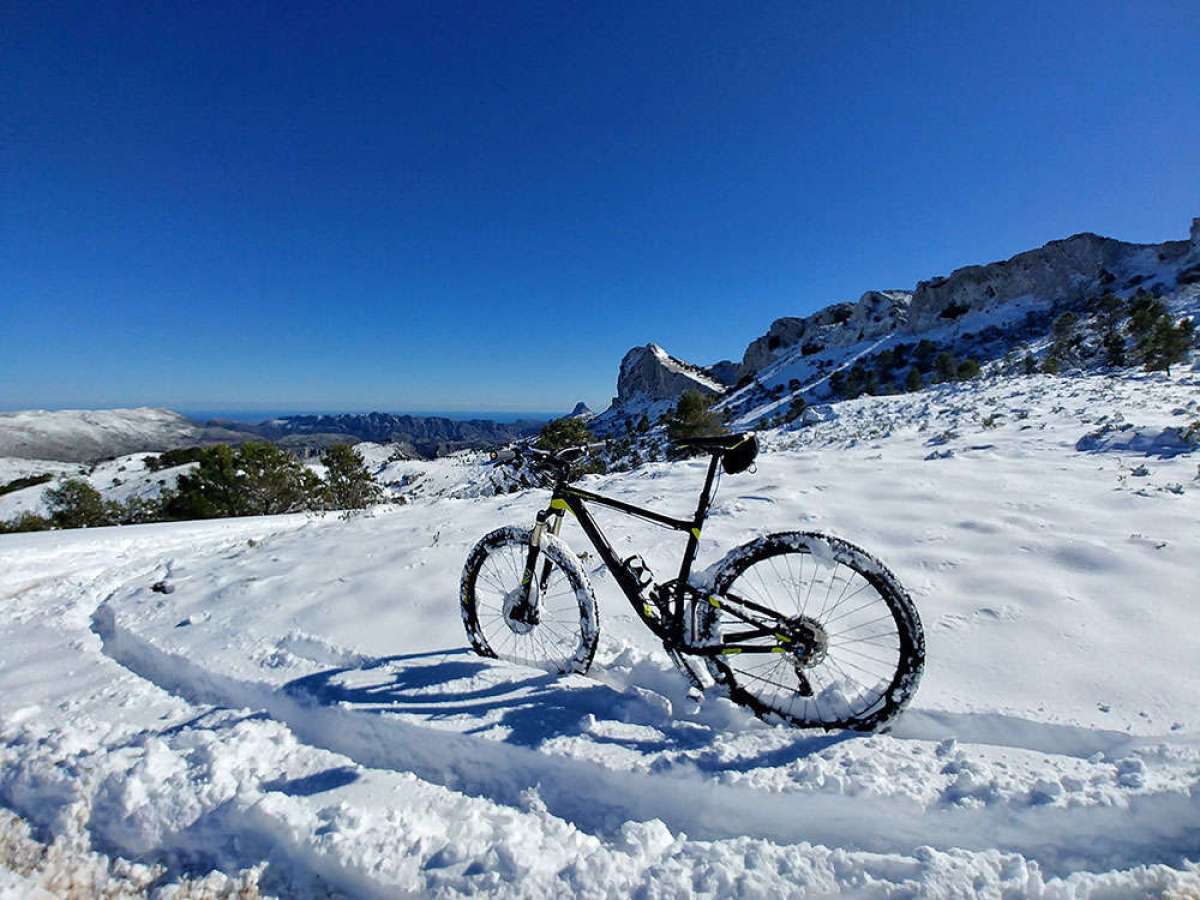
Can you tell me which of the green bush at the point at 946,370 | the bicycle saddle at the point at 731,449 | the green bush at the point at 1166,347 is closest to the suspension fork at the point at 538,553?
the bicycle saddle at the point at 731,449

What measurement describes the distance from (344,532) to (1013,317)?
62238 mm

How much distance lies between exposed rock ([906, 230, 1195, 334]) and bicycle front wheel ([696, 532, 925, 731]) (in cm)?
6262

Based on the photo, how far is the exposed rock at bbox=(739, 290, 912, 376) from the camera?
6291 centimetres

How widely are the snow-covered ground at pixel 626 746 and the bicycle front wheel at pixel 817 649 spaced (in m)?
0.17

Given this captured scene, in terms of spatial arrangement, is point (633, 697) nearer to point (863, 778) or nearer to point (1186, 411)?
point (863, 778)

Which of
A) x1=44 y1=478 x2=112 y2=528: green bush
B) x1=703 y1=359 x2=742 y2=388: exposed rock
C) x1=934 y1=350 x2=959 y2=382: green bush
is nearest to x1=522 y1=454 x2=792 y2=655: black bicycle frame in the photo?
x1=44 y1=478 x2=112 y2=528: green bush

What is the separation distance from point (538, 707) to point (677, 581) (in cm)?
119

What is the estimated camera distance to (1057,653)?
2984 millimetres

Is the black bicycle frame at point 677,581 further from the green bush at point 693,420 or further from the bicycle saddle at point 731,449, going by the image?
the green bush at point 693,420

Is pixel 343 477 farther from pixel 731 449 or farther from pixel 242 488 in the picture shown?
pixel 731 449

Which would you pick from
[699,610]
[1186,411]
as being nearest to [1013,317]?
[1186,411]

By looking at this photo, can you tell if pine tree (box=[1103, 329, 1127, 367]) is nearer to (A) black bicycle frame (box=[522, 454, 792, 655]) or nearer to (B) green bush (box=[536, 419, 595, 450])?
(B) green bush (box=[536, 419, 595, 450])

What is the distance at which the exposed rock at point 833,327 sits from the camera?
2477 inches

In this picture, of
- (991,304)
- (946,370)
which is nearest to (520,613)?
(946,370)
